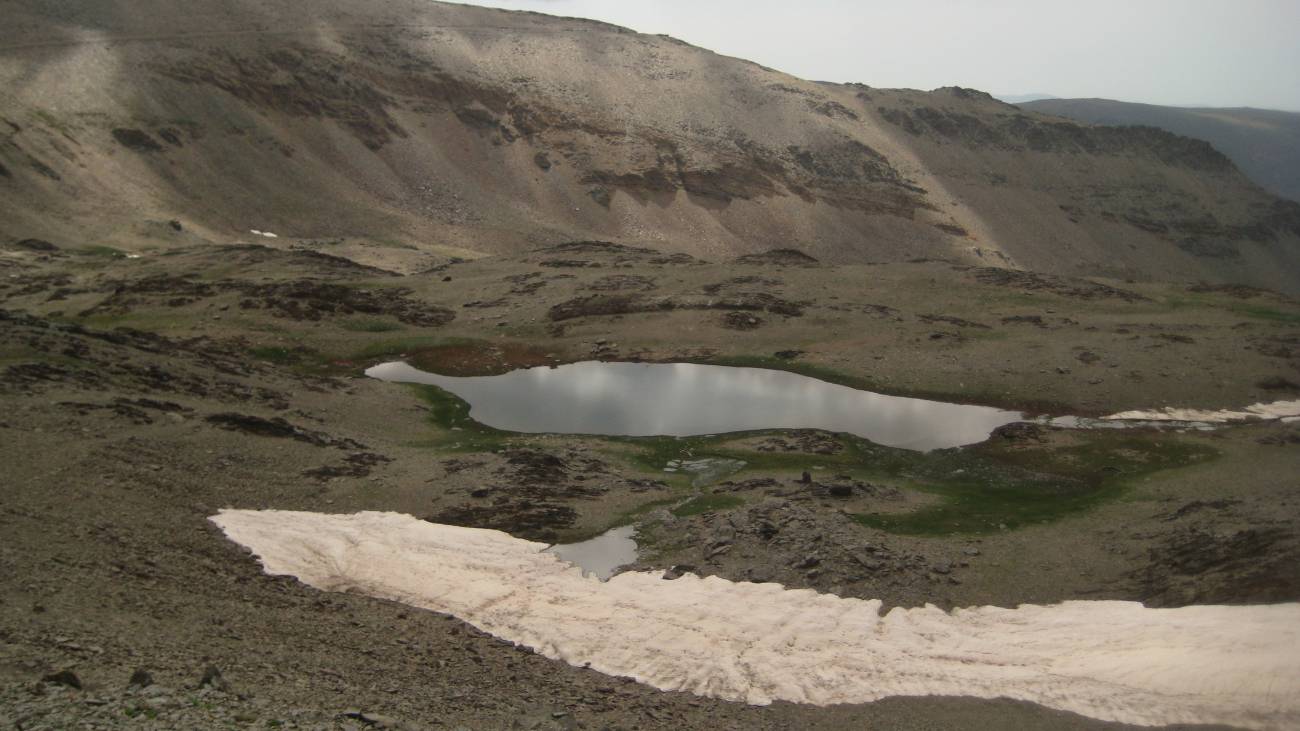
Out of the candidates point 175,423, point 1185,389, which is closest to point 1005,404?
point 1185,389

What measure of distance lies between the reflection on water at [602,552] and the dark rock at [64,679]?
15.6 m

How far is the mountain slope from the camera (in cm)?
11256

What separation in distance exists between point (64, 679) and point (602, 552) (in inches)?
697

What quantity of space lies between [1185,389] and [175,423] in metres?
49.2

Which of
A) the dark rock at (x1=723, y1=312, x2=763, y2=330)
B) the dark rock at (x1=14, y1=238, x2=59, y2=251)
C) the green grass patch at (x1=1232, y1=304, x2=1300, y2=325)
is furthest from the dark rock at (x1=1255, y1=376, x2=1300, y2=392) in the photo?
the dark rock at (x1=14, y1=238, x2=59, y2=251)

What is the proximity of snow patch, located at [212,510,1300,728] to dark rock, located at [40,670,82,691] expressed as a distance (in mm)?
10459

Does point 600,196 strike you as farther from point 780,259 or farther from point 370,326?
point 370,326

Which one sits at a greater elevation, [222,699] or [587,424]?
[222,699]

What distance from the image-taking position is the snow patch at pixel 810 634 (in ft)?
68.8

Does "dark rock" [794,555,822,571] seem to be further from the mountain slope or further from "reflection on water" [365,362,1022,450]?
the mountain slope

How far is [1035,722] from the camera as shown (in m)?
20.5

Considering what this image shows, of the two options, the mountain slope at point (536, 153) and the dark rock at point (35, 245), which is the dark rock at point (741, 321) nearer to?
the mountain slope at point (536, 153)

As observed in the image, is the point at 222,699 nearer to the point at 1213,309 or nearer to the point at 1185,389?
the point at 1185,389

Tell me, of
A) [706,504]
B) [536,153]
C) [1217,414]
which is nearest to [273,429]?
[706,504]
